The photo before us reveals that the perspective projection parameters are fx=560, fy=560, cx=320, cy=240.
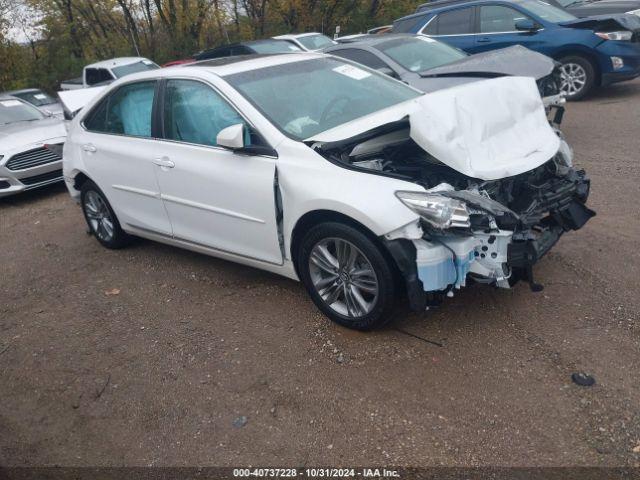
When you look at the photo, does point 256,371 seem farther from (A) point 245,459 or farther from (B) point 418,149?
(B) point 418,149

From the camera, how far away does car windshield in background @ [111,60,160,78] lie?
1296 centimetres

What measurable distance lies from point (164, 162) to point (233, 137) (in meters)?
0.97

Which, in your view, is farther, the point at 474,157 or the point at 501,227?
the point at 474,157

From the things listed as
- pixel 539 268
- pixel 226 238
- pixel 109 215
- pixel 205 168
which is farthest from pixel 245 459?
pixel 109 215

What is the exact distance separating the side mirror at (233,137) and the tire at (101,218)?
2.10 meters

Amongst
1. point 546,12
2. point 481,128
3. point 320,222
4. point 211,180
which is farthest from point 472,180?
point 546,12

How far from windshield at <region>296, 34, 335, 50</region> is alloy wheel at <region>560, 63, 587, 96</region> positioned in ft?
18.8

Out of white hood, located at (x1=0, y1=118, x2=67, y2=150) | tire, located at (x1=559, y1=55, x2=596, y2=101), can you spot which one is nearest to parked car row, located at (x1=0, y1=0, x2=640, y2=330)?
white hood, located at (x1=0, y1=118, x2=67, y2=150)

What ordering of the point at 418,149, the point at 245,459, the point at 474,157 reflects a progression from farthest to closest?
the point at 418,149
the point at 474,157
the point at 245,459

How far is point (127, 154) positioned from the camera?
471cm

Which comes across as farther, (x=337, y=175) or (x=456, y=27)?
(x=456, y=27)

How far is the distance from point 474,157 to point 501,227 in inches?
19.2

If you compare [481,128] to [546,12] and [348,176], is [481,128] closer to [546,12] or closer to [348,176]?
[348,176]

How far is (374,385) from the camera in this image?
10.4ft
